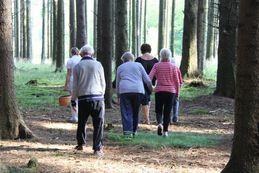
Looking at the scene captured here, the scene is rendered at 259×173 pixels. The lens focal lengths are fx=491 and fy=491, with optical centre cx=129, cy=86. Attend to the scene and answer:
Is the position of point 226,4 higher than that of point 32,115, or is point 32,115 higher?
Result: point 226,4

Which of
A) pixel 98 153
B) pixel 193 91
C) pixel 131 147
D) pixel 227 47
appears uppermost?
pixel 227 47

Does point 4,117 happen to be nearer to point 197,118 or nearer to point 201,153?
point 201,153

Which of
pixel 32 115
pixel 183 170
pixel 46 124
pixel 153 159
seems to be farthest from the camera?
pixel 32 115

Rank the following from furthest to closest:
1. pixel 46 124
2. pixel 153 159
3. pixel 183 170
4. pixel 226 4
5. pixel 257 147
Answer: pixel 226 4 → pixel 46 124 → pixel 153 159 → pixel 183 170 → pixel 257 147

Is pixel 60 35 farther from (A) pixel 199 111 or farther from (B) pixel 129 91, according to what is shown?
(B) pixel 129 91

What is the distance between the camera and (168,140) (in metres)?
10.2

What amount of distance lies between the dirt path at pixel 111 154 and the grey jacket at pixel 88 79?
110 centimetres

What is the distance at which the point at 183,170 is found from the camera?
25.4ft

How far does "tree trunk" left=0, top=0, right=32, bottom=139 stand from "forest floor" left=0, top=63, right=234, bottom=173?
1.08ft

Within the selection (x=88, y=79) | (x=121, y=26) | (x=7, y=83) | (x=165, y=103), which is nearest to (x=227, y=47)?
(x=121, y=26)

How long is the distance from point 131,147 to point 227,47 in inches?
337

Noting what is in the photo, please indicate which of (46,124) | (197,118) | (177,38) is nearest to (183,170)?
(46,124)

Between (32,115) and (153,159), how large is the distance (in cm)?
615

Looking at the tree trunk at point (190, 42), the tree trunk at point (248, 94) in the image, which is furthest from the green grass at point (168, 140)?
the tree trunk at point (190, 42)
